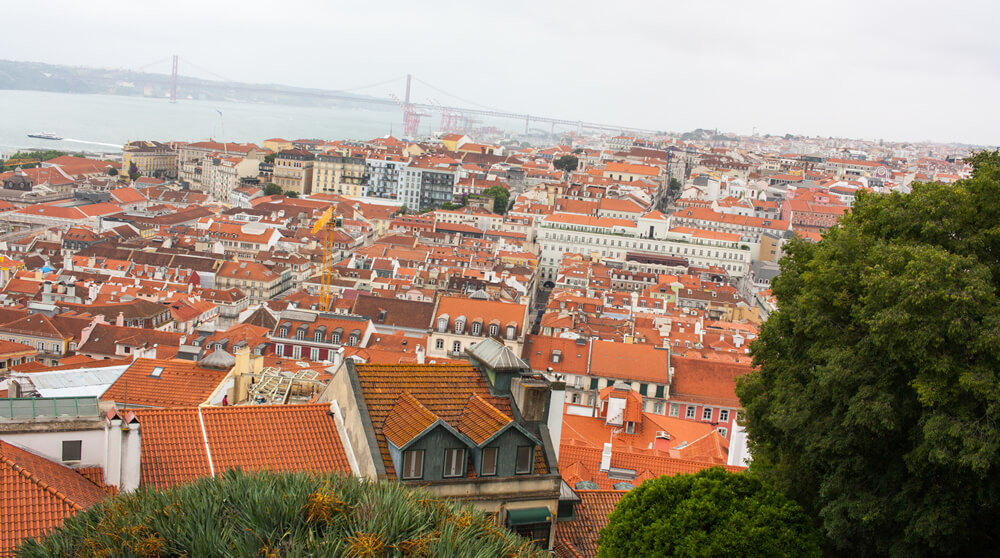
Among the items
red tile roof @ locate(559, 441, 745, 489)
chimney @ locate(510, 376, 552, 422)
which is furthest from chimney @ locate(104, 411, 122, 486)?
red tile roof @ locate(559, 441, 745, 489)

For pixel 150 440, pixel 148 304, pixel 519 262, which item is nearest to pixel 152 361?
pixel 150 440

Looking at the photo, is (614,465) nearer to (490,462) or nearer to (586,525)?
(586,525)

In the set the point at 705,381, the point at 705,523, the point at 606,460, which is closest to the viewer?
the point at 705,523

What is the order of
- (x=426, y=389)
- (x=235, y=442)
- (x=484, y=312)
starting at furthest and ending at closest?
1. (x=484, y=312)
2. (x=426, y=389)
3. (x=235, y=442)

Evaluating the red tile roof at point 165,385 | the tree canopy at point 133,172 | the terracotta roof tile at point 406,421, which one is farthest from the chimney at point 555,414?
the tree canopy at point 133,172

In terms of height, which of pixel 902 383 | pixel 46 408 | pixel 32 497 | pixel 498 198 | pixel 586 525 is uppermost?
pixel 902 383

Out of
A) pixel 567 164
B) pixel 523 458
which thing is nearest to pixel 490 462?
pixel 523 458

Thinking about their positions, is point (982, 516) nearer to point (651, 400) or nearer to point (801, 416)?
point (801, 416)
